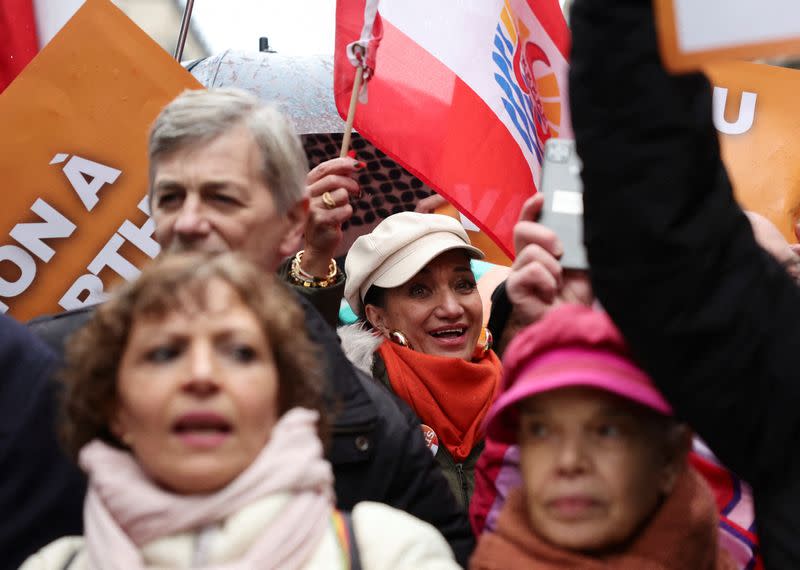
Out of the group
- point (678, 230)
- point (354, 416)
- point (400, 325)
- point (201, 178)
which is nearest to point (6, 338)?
point (201, 178)

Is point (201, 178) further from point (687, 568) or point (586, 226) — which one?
point (687, 568)

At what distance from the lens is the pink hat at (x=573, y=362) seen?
1.72 metres

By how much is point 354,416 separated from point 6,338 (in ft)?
2.34

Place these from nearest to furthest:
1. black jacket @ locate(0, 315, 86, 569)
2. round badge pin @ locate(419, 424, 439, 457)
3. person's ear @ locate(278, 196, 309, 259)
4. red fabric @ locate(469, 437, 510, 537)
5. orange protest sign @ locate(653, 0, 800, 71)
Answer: orange protest sign @ locate(653, 0, 800, 71) → black jacket @ locate(0, 315, 86, 569) → red fabric @ locate(469, 437, 510, 537) → person's ear @ locate(278, 196, 309, 259) → round badge pin @ locate(419, 424, 439, 457)

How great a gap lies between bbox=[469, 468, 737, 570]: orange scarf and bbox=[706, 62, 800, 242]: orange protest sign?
235 cm

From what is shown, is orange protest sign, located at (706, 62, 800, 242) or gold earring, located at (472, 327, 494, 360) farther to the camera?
orange protest sign, located at (706, 62, 800, 242)

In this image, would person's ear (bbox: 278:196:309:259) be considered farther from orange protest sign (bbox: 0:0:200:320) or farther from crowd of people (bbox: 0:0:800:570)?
orange protest sign (bbox: 0:0:200:320)

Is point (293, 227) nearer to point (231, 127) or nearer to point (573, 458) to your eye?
point (231, 127)

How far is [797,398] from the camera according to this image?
1486 mm

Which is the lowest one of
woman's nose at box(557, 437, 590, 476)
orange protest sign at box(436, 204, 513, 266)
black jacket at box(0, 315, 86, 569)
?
orange protest sign at box(436, 204, 513, 266)

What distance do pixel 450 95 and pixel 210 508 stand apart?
2.52 metres

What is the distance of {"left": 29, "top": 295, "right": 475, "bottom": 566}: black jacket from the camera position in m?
2.31

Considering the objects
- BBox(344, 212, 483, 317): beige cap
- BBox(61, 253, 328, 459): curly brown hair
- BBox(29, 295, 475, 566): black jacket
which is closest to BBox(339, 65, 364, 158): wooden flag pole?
BBox(344, 212, 483, 317): beige cap

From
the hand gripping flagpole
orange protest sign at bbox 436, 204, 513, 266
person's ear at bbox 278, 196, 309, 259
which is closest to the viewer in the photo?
person's ear at bbox 278, 196, 309, 259
